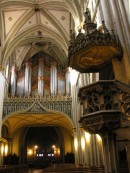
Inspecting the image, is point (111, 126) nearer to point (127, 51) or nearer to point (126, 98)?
point (126, 98)

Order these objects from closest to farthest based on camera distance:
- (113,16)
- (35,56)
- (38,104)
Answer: (113,16) < (38,104) < (35,56)

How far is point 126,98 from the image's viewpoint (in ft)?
16.1

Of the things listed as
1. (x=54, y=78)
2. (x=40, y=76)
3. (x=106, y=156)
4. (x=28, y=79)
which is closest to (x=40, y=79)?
(x=40, y=76)

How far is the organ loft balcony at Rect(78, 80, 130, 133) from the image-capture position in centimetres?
Result: 496

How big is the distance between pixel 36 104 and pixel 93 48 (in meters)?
11.5

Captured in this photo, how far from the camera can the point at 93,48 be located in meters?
7.30

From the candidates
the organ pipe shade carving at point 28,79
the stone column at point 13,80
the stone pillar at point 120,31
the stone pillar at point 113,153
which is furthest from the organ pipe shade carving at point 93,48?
the stone column at point 13,80

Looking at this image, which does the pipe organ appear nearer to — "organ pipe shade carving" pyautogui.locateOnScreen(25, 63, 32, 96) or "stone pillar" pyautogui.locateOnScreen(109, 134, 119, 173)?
"organ pipe shade carving" pyautogui.locateOnScreen(25, 63, 32, 96)

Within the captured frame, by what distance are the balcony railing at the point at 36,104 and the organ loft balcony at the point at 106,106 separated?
12294 mm

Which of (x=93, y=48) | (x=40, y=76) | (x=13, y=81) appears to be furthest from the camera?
(x=40, y=76)

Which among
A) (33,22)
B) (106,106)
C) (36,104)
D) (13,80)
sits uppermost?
(33,22)

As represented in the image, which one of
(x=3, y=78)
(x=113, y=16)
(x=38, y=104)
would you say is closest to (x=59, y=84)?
(x=38, y=104)

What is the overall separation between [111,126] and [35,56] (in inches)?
798

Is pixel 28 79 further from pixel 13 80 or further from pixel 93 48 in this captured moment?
pixel 93 48
